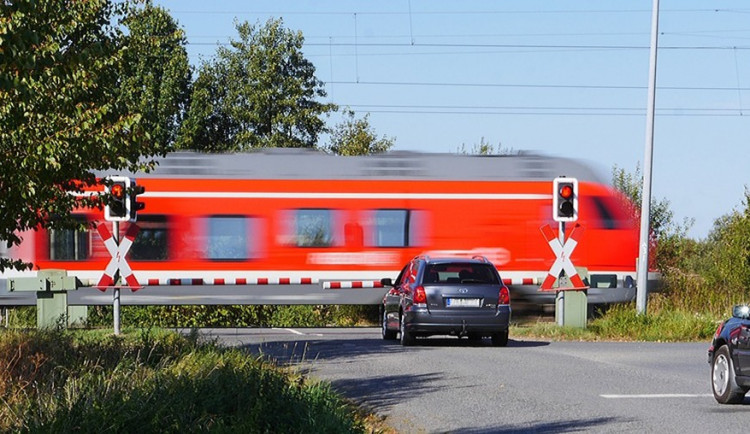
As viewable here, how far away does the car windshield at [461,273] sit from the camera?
868 inches

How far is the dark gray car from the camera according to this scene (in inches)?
855

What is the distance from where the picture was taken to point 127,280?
2209 centimetres

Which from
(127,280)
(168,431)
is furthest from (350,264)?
(168,431)

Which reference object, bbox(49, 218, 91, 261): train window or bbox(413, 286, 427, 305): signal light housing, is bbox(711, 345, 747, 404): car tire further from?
bbox(49, 218, 91, 261): train window

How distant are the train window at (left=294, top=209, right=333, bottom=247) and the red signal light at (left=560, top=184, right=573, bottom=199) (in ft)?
25.8

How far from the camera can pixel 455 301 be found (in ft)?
71.3

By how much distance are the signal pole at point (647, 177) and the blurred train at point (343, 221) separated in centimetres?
322

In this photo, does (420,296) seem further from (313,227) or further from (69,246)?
(69,246)

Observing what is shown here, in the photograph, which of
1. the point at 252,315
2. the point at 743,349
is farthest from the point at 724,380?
the point at 252,315

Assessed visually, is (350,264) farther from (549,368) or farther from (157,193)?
(549,368)

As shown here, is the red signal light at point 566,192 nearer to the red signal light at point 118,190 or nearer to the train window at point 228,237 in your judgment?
the red signal light at point 118,190

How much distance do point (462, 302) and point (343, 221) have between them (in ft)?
33.6

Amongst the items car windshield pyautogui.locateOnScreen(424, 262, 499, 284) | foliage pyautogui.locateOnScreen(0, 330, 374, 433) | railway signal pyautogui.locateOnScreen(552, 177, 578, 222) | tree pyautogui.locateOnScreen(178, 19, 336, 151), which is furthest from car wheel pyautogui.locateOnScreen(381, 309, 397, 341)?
tree pyautogui.locateOnScreen(178, 19, 336, 151)

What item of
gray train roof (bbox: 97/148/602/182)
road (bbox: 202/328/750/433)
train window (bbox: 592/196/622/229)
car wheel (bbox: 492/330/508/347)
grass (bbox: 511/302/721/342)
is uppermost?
gray train roof (bbox: 97/148/602/182)
